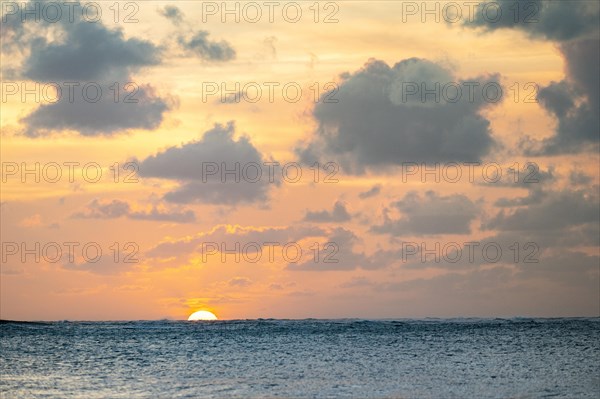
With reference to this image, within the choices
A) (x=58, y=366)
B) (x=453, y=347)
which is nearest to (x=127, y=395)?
(x=58, y=366)

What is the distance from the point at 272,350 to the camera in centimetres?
7931

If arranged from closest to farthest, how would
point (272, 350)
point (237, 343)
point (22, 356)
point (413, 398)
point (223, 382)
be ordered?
1. point (413, 398)
2. point (223, 382)
3. point (22, 356)
4. point (272, 350)
5. point (237, 343)

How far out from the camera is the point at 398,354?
242ft

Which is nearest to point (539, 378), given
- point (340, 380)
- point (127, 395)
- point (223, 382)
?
point (340, 380)

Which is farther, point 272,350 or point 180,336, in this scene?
point 180,336

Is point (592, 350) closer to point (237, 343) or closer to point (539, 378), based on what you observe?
point (539, 378)

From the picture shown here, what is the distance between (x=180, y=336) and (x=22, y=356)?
37556 millimetres

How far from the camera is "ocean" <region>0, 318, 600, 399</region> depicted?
154 ft

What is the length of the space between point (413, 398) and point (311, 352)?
1257 inches

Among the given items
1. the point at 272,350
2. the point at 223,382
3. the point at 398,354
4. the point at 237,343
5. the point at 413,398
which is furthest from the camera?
the point at 237,343

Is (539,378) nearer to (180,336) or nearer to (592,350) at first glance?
(592,350)

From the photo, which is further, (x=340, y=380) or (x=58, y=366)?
(x=58, y=366)

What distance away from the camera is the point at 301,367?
60.6m

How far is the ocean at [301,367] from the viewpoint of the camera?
4706 centimetres
